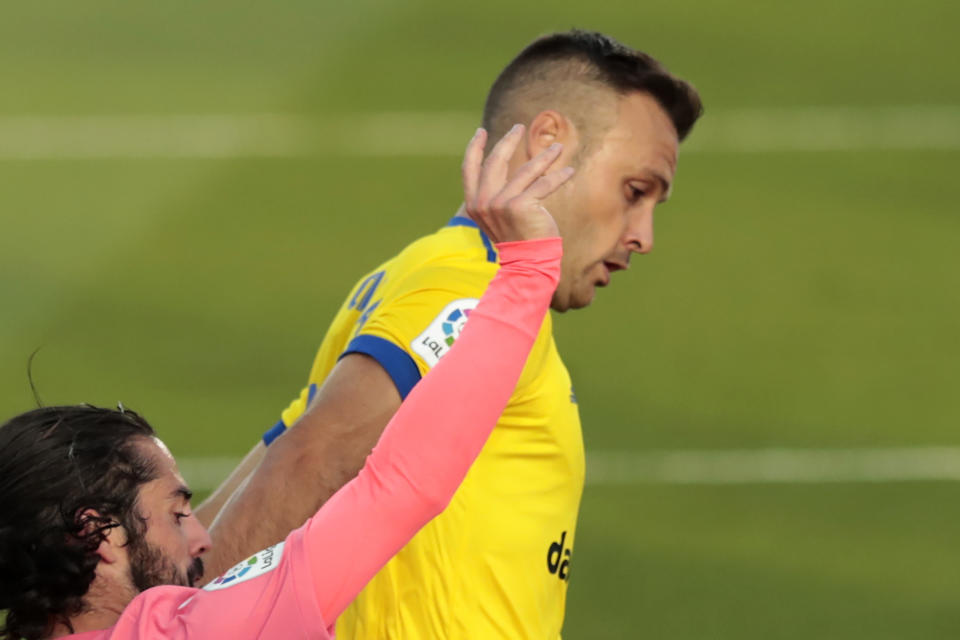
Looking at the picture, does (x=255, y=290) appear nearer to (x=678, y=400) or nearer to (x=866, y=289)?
(x=678, y=400)

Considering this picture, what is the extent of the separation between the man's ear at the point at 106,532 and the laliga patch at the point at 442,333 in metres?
0.71

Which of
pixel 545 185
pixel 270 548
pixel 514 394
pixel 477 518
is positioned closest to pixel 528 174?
pixel 545 185

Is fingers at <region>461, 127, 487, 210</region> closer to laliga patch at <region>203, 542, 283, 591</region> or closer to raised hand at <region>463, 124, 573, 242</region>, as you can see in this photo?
raised hand at <region>463, 124, 573, 242</region>

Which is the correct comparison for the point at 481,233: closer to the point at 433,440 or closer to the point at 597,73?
the point at 597,73

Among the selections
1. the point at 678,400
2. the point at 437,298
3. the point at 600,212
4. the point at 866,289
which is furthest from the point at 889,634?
the point at 437,298

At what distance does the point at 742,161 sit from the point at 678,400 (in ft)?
7.72

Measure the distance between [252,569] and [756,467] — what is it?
4993mm

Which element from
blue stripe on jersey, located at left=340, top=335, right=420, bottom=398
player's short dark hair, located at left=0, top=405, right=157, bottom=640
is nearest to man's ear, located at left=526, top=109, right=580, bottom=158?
blue stripe on jersey, located at left=340, top=335, right=420, bottom=398

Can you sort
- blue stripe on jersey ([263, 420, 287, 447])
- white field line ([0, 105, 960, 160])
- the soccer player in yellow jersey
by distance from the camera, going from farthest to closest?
white field line ([0, 105, 960, 160]), blue stripe on jersey ([263, 420, 287, 447]), the soccer player in yellow jersey

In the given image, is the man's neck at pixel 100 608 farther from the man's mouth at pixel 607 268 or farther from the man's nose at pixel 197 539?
the man's mouth at pixel 607 268

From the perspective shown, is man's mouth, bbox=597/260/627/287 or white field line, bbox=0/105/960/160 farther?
white field line, bbox=0/105/960/160

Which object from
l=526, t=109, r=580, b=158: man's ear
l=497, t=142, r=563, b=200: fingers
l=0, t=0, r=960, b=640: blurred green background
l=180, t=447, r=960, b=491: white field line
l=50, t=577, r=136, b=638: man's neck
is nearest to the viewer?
l=497, t=142, r=563, b=200: fingers

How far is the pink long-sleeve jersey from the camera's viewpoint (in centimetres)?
199

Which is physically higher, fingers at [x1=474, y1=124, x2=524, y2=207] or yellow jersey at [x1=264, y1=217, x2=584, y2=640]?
fingers at [x1=474, y1=124, x2=524, y2=207]
